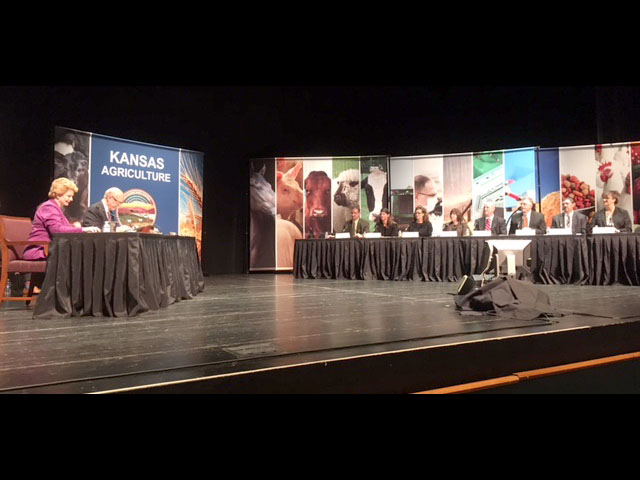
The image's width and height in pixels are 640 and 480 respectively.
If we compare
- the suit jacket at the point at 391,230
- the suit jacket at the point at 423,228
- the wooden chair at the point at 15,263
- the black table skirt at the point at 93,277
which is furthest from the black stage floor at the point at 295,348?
the suit jacket at the point at 391,230

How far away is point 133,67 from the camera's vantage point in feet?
10.4

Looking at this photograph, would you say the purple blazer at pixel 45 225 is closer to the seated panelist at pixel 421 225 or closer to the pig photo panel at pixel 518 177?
the seated panelist at pixel 421 225

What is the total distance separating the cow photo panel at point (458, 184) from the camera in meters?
7.47

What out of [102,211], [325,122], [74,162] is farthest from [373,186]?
[102,211]

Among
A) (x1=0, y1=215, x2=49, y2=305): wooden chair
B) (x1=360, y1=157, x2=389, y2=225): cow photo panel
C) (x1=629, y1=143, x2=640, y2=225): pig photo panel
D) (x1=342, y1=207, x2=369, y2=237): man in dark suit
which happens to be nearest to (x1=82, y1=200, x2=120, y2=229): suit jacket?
(x1=0, y1=215, x2=49, y2=305): wooden chair

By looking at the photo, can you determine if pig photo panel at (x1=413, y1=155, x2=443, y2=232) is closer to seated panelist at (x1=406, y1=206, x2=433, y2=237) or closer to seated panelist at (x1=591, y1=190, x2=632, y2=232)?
seated panelist at (x1=406, y1=206, x2=433, y2=237)

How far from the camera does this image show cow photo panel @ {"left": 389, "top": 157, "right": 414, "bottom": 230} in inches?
307

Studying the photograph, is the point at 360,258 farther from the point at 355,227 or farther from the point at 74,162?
the point at 74,162

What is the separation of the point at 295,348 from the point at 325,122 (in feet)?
23.3

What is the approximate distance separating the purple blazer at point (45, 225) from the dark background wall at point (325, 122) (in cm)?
349

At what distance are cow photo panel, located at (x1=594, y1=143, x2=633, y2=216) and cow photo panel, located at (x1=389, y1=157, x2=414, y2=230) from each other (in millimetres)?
3011
